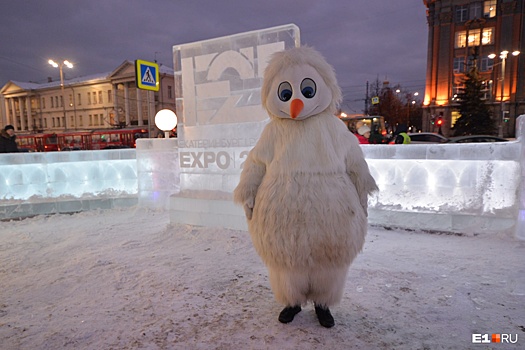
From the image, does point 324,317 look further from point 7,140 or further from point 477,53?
point 477,53

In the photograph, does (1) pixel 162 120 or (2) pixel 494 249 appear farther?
(1) pixel 162 120

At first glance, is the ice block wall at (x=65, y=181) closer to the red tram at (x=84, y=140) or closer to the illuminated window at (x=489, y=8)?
the red tram at (x=84, y=140)

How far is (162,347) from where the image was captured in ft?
7.00

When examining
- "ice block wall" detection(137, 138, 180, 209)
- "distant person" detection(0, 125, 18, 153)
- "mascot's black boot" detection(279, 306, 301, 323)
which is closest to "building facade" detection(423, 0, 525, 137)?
"ice block wall" detection(137, 138, 180, 209)

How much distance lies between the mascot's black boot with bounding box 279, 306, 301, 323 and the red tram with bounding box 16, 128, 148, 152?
2129 centimetres

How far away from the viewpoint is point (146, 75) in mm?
7125

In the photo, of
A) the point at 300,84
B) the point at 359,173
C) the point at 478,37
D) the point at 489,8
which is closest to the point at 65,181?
the point at 300,84

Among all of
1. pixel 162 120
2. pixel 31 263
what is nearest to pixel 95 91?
pixel 162 120

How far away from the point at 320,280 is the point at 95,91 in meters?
42.8

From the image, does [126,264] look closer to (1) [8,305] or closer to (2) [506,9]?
(1) [8,305]

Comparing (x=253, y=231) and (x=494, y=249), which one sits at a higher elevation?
(x=253, y=231)

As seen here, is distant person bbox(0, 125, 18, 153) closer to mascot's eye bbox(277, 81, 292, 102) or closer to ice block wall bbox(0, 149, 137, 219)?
ice block wall bbox(0, 149, 137, 219)

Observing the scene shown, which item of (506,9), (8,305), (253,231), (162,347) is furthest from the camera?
(506,9)

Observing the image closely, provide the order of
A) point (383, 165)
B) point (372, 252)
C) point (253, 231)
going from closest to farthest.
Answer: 1. point (253, 231)
2. point (372, 252)
3. point (383, 165)
